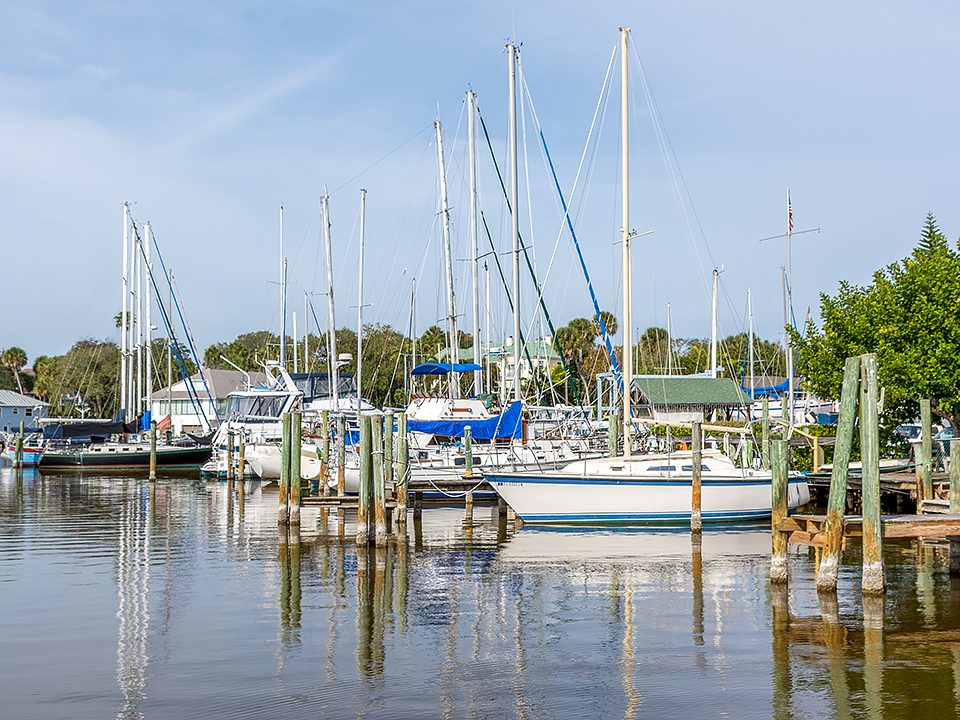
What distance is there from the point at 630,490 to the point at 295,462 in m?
8.26

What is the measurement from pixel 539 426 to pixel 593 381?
153ft

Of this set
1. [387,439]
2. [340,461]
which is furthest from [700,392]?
[387,439]

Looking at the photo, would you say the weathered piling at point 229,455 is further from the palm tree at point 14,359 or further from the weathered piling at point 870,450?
the palm tree at point 14,359

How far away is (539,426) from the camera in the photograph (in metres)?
38.8

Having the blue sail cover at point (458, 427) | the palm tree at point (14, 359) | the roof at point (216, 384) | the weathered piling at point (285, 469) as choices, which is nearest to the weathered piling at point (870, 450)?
the weathered piling at point (285, 469)

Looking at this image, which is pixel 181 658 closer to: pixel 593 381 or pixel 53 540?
pixel 53 540

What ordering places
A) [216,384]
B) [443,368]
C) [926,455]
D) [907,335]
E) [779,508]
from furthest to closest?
[216,384] < [443,368] < [907,335] < [926,455] < [779,508]

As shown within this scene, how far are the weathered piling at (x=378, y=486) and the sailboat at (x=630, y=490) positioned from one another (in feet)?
15.7

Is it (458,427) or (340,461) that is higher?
(458,427)

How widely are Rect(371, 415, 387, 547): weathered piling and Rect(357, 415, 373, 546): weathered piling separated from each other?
0.45 feet

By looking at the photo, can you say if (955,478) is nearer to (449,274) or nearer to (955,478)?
(955,478)

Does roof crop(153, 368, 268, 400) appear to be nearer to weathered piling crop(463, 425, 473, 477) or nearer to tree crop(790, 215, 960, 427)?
weathered piling crop(463, 425, 473, 477)

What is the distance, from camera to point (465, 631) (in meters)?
16.4

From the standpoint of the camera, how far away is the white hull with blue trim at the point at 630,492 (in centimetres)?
2762
